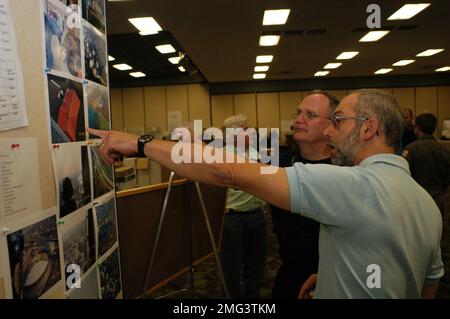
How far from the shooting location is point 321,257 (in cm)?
97

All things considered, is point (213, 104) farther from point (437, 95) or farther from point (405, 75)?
point (437, 95)


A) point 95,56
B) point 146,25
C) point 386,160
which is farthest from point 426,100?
point 95,56

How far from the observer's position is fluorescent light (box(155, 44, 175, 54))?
646 cm

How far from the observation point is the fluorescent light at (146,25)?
4664 millimetres

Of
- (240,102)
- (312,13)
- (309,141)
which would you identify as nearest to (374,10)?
(312,13)

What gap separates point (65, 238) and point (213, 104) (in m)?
10.0

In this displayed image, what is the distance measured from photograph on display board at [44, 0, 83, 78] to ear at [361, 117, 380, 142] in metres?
0.90

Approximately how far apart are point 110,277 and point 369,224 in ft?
3.57

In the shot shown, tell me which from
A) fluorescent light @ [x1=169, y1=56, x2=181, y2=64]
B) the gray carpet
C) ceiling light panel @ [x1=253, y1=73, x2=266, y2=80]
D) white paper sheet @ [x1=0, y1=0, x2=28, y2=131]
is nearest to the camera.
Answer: white paper sheet @ [x1=0, y1=0, x2=28, y2=131]

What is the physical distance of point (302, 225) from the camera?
1.55 m

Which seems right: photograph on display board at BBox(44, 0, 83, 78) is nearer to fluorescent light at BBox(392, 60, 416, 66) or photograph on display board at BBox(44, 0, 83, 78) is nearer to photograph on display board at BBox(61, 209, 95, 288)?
photograph on display board at BBox(61, 209, 95, 288)

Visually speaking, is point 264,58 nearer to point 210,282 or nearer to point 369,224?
point 210,282

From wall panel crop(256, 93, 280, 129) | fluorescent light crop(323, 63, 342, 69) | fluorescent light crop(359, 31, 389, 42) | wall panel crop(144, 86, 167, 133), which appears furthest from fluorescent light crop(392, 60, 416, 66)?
wall panel crop(144, 86, 167, 133)

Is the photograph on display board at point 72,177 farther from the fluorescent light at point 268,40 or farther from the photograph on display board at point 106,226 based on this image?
the fluorescent light at point 268,40
